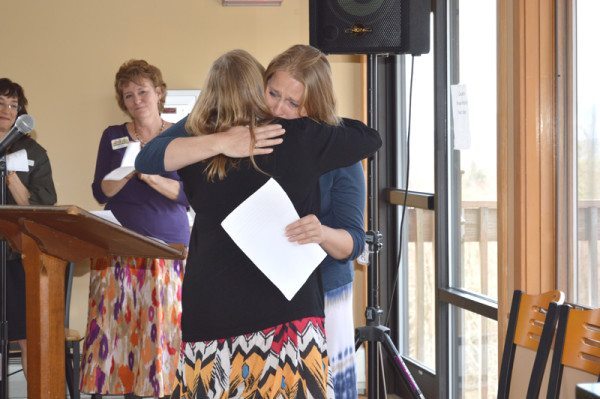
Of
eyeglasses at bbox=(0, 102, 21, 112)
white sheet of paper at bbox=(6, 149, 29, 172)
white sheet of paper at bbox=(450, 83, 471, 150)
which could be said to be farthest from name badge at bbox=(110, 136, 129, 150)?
white sheet of paper at bbox=(450, 83, 471, 150)

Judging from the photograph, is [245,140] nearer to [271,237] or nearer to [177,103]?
[271,237]

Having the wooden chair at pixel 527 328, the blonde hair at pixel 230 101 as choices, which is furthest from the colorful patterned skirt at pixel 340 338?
the blonde hair at pixel 230 101

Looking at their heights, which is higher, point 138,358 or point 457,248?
point 457,248

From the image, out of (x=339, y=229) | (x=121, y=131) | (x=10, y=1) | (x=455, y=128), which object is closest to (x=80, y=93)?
(x=10, y=1)

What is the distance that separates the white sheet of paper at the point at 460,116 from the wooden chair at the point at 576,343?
152 cm

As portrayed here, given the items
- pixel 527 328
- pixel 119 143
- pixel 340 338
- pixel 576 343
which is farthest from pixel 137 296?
pixel 576 343

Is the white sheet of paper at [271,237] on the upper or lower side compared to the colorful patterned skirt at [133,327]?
upper

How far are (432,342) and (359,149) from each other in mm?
2547

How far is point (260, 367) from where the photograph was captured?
1949 millimetres

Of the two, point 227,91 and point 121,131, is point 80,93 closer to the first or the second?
point 121,131

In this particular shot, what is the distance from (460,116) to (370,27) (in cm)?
65

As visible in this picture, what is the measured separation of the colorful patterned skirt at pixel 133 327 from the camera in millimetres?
3572

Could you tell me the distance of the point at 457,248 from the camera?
403 cm

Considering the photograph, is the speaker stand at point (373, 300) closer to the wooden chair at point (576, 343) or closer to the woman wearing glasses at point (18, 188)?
the wooden chair at point (576, 343)
